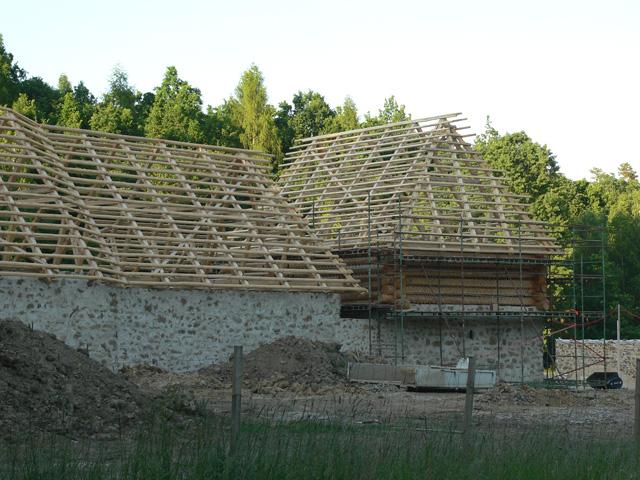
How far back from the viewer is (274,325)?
83.4 feet

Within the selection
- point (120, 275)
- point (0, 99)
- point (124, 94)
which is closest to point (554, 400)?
point (120, 275)

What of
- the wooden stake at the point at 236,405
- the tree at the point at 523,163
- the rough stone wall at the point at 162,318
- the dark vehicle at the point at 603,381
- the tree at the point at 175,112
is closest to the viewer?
the wooden stake at the point at 236,405

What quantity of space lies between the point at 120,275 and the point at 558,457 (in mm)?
13587

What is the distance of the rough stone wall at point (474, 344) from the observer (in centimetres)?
2836

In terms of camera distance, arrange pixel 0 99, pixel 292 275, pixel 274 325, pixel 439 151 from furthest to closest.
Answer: pixel 0 99
pixel 439 151
pixel 292 275
pixel 274 325

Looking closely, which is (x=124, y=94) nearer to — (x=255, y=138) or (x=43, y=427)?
(x=255, y=138)

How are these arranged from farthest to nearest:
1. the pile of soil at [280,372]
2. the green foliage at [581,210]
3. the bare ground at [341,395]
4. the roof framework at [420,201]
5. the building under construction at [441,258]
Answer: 1. the green foliage at [581,210]
2. the roof framework at [420,201]
3. the building under construction at [441,258]
4. the pile of soil at [280,372]
5. the bare ground at [341,395]

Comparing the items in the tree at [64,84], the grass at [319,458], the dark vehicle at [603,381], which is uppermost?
the tree at [64,84]

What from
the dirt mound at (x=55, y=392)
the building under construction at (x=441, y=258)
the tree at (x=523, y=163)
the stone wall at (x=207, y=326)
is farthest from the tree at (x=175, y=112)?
→ the dirt mound at (x=55, y=392)

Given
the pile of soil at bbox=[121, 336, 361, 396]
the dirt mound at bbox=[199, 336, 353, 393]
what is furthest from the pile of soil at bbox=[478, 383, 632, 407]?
the dirt mound at bbox=[199, 336, 353, 393]

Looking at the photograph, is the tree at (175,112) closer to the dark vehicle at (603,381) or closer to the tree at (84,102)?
the tree at (84,102)

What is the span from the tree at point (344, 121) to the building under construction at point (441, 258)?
924 inches

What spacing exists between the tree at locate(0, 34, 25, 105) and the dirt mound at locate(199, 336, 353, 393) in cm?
2757

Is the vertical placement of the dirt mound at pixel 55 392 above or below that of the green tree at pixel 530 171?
below
